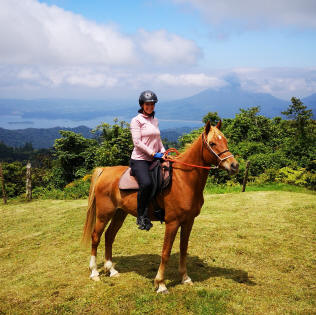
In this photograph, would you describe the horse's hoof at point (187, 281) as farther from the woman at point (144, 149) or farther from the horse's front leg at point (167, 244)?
the woman at point (144, 149)

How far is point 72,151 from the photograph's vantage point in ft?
140

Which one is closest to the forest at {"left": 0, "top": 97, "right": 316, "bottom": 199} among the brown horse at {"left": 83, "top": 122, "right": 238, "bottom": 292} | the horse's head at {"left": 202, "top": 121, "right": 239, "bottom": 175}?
the brown horse at {"left": 83, "top": 122, "right": 238, "bottom": 292}

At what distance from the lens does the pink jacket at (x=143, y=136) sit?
195 inches

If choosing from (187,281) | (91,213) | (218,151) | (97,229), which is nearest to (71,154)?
(91,213)

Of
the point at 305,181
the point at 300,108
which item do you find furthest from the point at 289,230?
the point at 300,108

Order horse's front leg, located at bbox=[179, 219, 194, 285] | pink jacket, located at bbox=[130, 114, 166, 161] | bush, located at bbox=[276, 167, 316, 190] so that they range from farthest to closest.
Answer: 1. bush, located at bbox=[276, 167, 316, 190]
2. horse's front leg, located at bbox=[179, 219, 194, 285]
3. pink jacket, located at bbox=[130, 114, 166, 161]

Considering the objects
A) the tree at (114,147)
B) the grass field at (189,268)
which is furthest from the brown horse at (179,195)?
the tree at (114,147)

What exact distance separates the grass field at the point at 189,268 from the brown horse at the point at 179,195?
0.52m

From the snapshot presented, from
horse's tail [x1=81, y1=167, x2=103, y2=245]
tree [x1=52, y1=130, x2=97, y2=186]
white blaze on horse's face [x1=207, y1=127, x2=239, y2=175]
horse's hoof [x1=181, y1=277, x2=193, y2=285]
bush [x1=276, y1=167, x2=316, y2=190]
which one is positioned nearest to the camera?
white blaze on horse's face [x1=207, y1=127, x2=239, y2=175]

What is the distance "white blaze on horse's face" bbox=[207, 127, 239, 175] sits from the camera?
431 centimetres

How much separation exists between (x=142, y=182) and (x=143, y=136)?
909 millimetres

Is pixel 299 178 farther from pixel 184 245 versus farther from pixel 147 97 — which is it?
pixel 147 97

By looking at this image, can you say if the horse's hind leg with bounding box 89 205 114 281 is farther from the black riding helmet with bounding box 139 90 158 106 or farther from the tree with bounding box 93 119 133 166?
the tree with bounding box 93 119 133 166

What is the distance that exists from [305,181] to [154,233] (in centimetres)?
1283
